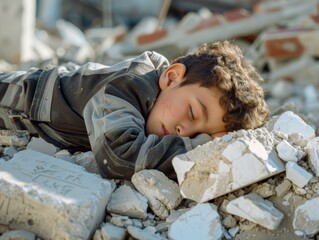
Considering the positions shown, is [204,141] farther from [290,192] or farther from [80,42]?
[80,42]

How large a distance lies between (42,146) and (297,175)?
1.19 meters

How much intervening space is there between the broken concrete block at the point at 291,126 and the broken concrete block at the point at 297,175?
426 mm

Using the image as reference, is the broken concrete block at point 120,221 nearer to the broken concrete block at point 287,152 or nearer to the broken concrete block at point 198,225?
the broken concrete block at point 198,225

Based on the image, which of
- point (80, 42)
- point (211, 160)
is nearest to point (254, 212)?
point (211, 160)

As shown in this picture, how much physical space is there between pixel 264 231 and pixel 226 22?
5.17m

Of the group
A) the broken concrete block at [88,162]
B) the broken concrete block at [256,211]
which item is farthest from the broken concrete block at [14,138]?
the broken concrete block at [256,211]

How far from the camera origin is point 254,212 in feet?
7.54

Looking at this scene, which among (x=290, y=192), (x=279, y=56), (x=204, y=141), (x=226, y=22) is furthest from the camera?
(x=226, y=22)

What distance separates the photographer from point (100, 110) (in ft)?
9.04

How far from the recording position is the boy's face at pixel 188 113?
2764 millimetres

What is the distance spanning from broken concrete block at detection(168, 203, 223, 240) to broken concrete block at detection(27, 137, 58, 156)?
0.86m

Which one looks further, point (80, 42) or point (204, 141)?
point (80, 42)

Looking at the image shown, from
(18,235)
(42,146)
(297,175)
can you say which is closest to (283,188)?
(297,175)

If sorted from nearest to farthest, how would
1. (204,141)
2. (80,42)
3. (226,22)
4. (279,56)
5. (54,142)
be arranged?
(204,141)
(54,142)
(279,56)
(226,22)
(80,42)
